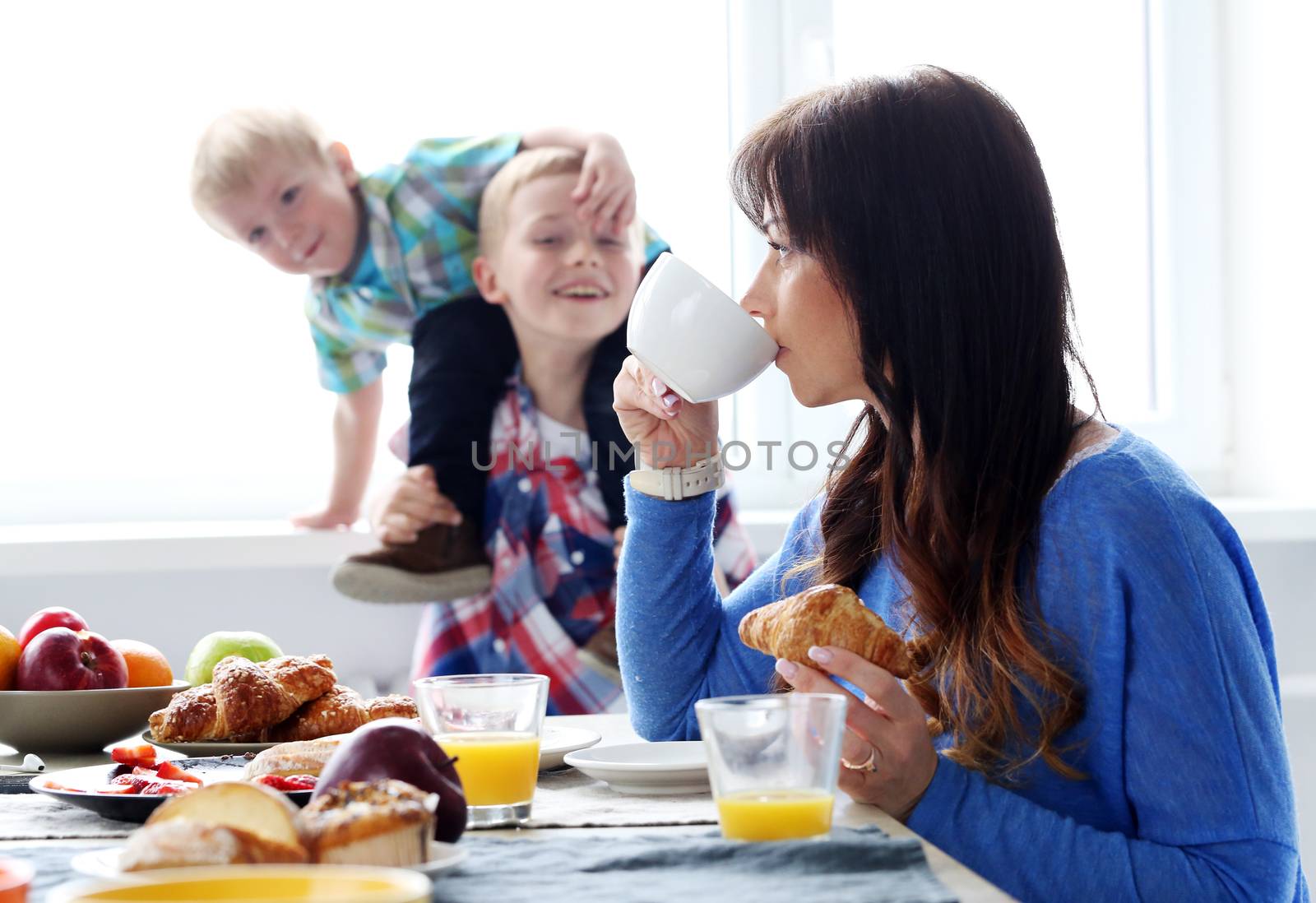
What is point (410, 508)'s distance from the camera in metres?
2.17

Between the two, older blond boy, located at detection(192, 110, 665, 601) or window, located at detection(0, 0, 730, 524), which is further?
window, located at detection(0, 0, 730, 524)

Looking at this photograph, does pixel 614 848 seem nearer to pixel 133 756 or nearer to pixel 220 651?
pixel 133 756

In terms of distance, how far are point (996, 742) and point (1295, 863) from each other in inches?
7.5

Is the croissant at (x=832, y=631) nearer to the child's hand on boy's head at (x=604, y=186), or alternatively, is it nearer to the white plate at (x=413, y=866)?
the white plate at (x=413, y=866)

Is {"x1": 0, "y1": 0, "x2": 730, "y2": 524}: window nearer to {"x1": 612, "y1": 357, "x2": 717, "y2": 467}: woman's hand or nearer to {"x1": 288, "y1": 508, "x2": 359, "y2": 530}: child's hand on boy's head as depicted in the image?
{"x1": 288, "y1": 508, "x2": 359, "y2": 530}: child's hand on boy's head

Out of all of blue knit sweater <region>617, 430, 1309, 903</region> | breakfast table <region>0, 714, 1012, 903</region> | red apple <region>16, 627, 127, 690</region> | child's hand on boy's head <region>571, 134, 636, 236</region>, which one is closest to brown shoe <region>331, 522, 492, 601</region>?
child's hand on boy's head <region>571, 134, 636, 236</region>

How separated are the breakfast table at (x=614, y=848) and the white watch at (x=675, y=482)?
38cm

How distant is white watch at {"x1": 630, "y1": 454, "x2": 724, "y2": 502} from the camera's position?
1169mm

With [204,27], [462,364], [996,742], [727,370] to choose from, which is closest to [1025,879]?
[996,742]

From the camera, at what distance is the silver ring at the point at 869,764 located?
Answer: 0.80 meters

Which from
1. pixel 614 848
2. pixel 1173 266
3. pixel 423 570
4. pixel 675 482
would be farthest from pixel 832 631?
pixel 1173 266

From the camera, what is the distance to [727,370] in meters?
1.02

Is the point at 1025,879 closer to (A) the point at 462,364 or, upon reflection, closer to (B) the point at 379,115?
(A) the point at 462,364

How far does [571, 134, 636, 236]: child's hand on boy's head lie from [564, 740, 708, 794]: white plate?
1.44 m
